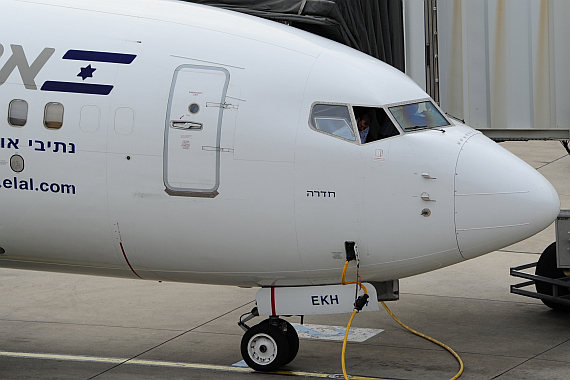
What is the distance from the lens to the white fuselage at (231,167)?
9.98m

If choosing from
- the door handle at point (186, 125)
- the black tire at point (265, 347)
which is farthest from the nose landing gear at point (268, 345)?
the door handle at point (186, 125)

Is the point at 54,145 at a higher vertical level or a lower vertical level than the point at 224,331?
higher

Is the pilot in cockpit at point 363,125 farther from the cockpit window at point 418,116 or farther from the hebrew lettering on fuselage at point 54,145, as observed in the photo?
the hebrew lettering on fuselage at point 54,145

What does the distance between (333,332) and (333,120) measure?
4074mm

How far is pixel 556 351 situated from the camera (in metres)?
12.0

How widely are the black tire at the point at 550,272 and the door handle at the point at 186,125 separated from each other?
6171mm

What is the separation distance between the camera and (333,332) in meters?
13.1

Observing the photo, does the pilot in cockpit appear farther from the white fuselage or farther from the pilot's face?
the white fuselage

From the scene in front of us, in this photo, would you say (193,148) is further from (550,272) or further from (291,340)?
(550,272)

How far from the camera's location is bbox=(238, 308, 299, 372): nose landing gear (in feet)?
35.8

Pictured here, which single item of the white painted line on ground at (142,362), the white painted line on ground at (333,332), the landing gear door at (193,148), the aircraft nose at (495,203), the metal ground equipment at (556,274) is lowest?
the white painted line on ground at (142,362)

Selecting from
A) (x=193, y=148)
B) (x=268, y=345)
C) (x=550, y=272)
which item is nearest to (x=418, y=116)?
(x=193, y=148)

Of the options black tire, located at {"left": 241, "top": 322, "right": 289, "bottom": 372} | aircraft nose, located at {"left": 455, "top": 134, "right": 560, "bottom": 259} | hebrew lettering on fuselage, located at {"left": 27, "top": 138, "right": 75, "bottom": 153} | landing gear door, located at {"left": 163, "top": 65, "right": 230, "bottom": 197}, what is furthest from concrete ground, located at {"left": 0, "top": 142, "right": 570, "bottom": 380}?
hebrew lettering on fuselage, located at {"left": 27, "top": 138, "right": 75, "bottom": 153}

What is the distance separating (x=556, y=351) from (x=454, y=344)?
1.33 metres
